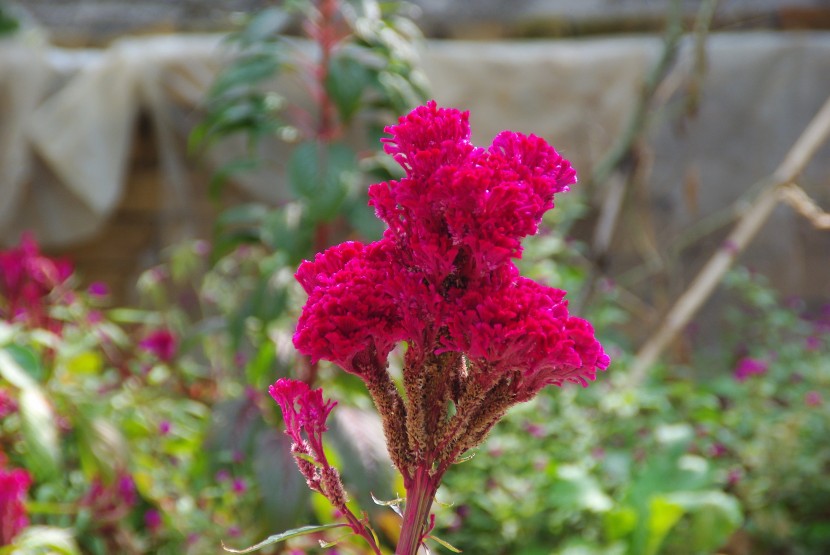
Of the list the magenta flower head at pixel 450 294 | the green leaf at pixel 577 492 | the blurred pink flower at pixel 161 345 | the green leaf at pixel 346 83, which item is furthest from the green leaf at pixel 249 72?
the magenta flower head at pixel 450 294

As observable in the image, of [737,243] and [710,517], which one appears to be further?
[737,243]

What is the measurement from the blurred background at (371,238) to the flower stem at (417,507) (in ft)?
3.50

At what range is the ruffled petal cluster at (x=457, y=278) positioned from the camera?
2.44 ft

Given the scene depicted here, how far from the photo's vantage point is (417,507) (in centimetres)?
82

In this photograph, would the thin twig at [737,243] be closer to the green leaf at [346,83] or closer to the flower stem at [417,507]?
the green leaf at [346,83]

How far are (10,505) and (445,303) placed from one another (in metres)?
1.19

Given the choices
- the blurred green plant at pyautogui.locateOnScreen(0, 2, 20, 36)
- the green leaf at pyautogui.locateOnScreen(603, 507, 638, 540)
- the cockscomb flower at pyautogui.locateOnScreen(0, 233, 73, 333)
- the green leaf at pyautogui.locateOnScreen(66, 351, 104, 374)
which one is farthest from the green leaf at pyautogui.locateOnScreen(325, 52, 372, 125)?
the blurred green plant at pyautogui.locateOnScreen(0, 2, 20, 36)

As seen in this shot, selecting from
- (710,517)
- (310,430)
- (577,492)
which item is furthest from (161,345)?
(310,430)

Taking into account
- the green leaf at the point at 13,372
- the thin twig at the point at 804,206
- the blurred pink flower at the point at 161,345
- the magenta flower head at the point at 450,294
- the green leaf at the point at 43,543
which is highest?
the thin twig at the point at 804,206

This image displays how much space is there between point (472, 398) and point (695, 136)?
124 inches

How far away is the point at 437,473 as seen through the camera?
2.70 ft

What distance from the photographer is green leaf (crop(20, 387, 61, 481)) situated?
1839 mm

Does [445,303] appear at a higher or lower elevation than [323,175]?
lower

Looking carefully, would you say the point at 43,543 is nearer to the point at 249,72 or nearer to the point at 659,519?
the point at 249,72
